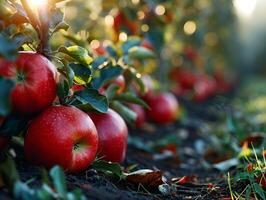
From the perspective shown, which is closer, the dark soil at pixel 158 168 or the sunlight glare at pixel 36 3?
the dark soil at pixel 158 168

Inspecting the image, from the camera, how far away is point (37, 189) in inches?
73.9

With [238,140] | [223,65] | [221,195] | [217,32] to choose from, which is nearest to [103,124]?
[221,195]

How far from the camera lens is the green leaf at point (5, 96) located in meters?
1.82

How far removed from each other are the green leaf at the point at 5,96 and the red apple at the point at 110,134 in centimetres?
79

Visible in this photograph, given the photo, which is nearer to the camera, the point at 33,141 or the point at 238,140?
the point at 33,141

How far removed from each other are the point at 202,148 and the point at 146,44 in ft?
3.17

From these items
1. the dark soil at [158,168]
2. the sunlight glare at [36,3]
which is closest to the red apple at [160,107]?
the dark soil at [158,168]

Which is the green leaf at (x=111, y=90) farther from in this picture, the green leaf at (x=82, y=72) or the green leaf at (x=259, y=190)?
the green leaf at (x=259, y=190)

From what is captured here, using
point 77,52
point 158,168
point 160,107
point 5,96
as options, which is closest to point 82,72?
point 77,52

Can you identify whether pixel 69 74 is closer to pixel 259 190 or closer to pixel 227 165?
pixel 259 190

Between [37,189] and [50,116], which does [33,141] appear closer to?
[50,116]

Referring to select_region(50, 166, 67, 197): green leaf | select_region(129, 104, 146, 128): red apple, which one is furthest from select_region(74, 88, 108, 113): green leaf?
select_region(129, 104, 146, 128): red apple

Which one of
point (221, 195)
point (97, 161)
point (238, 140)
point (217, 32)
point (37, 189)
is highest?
point (37, 189)

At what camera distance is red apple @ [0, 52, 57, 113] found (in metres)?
2.09
